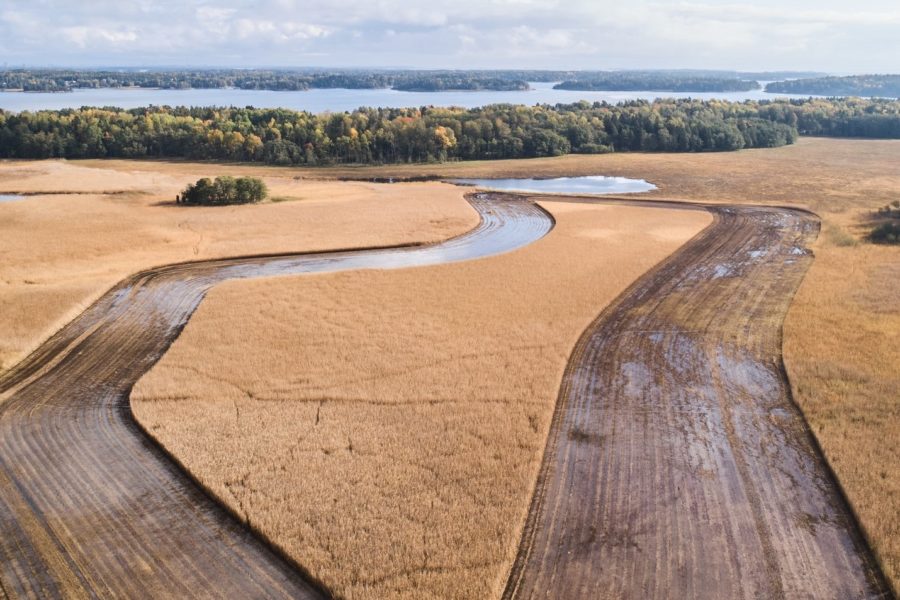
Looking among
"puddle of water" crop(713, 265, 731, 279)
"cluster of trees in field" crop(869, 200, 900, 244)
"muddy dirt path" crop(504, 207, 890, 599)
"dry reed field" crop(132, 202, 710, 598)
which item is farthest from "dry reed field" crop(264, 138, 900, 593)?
"dry reed field" crop(132, 202, 710, 598)

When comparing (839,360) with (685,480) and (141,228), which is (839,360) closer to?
(685,480)

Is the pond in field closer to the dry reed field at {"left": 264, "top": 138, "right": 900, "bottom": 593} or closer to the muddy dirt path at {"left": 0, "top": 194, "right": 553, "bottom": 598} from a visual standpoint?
the dry reed field at {"left": 264, "top": 138, "right": 900, "bottom": 593}

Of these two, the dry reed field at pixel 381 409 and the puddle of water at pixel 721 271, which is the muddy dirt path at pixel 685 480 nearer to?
the dry reed field at pixel 381 409

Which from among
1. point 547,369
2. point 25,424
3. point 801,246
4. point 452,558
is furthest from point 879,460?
point 801,246

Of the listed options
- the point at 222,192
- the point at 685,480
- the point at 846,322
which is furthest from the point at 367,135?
the point at 685,480

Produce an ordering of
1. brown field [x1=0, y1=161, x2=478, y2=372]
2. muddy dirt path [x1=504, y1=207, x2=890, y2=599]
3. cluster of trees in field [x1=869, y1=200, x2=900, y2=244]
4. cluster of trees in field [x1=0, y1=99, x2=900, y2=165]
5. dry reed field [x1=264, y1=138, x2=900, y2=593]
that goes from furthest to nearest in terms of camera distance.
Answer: cluster of trees in field [x1=0, y1=99, x2=900, y2=165] < cluster of trees in field [x1=869, y1=200, x2=900, y2=244] < brown field [x1=0, y1=161, x2=478, y2=372] < dry reed field [x1=264, y1=138, x2=900, y2=593] < muddy dirt path [x1=504, y1=207, x2=890, y2=599]

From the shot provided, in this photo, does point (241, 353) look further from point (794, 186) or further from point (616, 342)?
point (794, 186)
